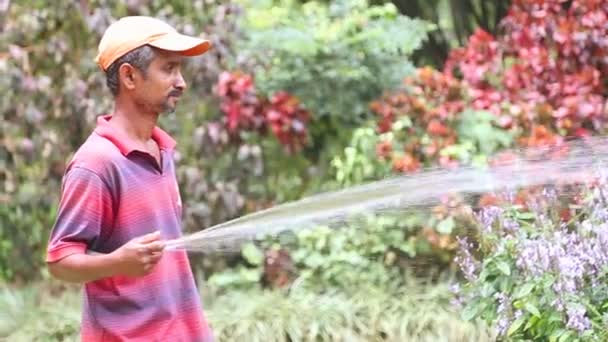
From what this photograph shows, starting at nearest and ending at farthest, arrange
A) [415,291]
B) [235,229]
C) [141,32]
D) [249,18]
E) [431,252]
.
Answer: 1. [141,32]
2. [235,229]
3. [415,291]
4. [431,252]
5. [249,18]

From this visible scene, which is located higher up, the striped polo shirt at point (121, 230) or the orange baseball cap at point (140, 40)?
the orange baseball cap at point (140, 40)

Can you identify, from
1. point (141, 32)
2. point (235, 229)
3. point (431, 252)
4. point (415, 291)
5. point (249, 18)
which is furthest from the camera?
point (249, 18)

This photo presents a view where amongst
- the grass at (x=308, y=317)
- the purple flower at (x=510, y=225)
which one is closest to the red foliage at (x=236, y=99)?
the grass at (x=308, y=317)

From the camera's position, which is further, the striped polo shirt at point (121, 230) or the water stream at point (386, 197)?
the water stream at point (386, 197)

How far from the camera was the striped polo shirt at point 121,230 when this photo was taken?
307 centimetres

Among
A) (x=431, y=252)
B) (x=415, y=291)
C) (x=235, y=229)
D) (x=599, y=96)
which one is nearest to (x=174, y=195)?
(x=235, y=229)

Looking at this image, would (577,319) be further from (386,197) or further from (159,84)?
(159,84)

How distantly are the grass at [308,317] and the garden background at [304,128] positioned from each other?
1 cm

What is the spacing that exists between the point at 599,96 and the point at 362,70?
122 centimetres

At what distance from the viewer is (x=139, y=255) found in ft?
9.81

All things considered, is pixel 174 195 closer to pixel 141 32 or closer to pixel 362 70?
pixel 141 32

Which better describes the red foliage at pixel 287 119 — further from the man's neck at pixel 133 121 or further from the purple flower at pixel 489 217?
the man's neck at pixel 133 121

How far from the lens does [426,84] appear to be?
684 cm

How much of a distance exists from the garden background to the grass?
0.01m
